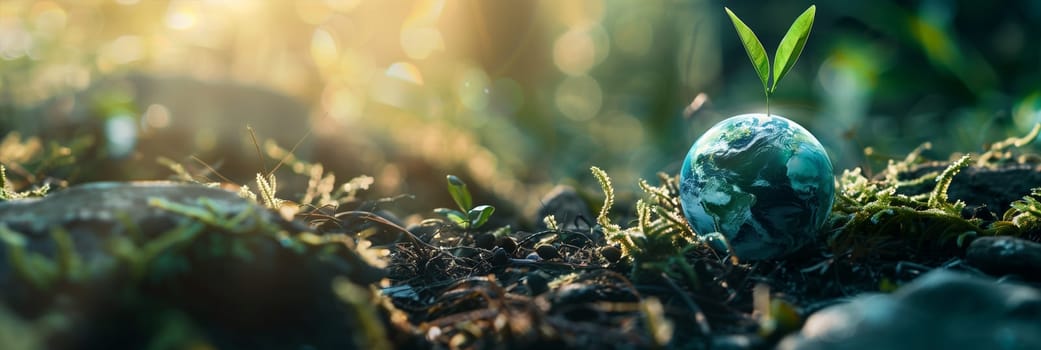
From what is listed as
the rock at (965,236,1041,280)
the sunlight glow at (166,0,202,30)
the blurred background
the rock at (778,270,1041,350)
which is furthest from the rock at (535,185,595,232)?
the sunlight glow at (166,0,202,30)

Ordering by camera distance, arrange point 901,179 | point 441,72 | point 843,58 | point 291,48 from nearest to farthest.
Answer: point 901,179, point 291,48, point 843,58, point 441,72

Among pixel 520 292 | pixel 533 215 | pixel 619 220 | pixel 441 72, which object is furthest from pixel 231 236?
pixel 441 72

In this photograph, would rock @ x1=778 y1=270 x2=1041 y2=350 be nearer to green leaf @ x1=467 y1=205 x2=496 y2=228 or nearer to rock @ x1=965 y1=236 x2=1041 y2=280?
rock @ x1=965 y1=236 x2=1041 y2=280

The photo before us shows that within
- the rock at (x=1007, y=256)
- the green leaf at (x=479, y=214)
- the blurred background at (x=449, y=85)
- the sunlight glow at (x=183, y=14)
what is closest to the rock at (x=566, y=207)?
the blurred background at (x=449, y=85)

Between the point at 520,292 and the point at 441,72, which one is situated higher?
the point at 441,72

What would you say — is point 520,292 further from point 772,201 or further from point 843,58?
point 843,58

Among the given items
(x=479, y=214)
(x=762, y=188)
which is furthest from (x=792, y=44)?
(x=479, y=214)
